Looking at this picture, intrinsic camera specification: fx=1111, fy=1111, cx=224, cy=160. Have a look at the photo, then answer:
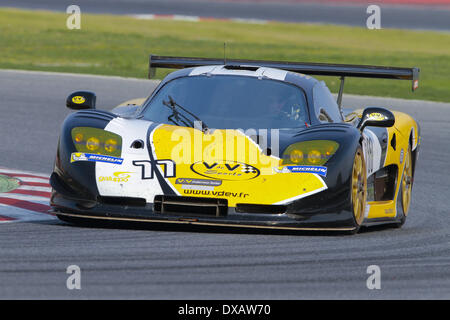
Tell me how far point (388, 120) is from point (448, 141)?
6.29 m

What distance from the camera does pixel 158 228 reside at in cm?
752

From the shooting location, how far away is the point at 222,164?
722cm

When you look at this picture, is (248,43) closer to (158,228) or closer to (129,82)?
(129,82)

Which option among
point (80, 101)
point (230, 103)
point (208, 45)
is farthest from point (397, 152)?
point (208, 45)

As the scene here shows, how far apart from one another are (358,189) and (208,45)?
68.4 feet

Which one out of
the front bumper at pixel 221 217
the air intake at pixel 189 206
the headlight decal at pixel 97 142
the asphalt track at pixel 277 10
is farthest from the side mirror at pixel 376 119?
the asphalt track at pixel 277 10

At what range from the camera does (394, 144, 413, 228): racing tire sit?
8.78m

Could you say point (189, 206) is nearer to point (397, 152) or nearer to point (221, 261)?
point (221, 261)

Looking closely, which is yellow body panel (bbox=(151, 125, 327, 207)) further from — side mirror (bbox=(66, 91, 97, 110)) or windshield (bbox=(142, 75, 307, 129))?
side mirror (bbox=(66, 91, 97, 110))

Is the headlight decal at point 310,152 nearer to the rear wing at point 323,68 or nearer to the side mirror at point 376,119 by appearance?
the side mirror at point 376,119

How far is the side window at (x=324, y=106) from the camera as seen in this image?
27.5ft

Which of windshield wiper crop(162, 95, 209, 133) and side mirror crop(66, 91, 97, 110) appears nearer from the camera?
windshield wiper crop(162, 95, 209, 133)

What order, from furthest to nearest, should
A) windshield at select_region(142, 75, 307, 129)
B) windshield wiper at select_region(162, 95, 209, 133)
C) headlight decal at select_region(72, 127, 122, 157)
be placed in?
windshield at select_region(142, 75, 307, 129) → windshield wiper at select_region(162, 95, 209, 133) → headlight decal at select_region(72, 127, 122, 157)

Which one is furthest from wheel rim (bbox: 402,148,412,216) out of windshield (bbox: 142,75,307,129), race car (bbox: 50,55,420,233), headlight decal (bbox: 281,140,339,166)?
headlight decal (bbox: 281,140,339,166)
